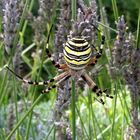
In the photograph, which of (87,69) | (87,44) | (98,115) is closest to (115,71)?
(87,69)

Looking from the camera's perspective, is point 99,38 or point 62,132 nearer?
point 62,132

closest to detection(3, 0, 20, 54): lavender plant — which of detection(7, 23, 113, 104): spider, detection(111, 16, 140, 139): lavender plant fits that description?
detection(7, 23, 113, 104): spider

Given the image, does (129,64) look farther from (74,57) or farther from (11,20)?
(11,20)

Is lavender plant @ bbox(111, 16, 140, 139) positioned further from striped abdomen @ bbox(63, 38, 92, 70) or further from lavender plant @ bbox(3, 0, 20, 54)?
lavender plant @ bbox(3, 0, 20, 54)

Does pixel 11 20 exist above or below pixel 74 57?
above

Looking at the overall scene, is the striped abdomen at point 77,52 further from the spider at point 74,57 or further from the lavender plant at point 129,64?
the lavender plant at point 129,64

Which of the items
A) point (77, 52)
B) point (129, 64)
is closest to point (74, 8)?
point (77, 52)

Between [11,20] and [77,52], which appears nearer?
[77,52]

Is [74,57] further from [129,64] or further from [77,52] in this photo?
[129,64]

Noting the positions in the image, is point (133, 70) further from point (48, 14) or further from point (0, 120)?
point (0, 120)
